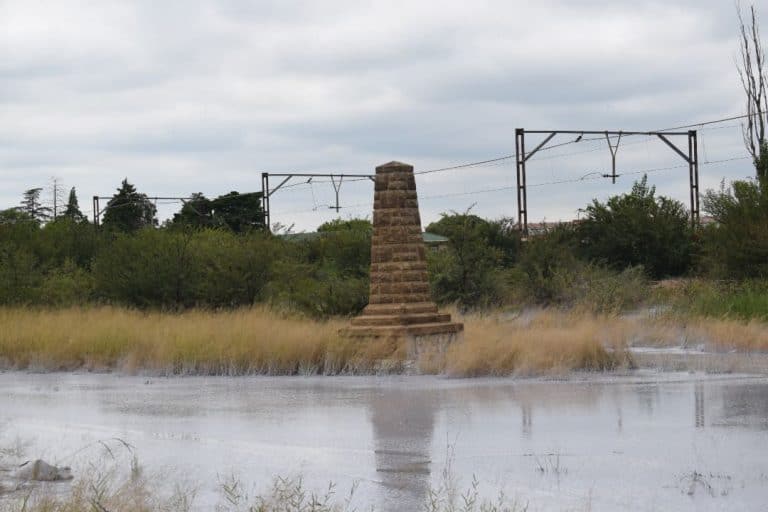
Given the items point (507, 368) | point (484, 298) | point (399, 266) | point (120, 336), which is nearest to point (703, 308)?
point (484, 298)

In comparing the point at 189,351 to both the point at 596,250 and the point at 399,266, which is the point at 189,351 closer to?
the point at 399,266

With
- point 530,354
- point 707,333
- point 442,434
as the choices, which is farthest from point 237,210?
point 442,434

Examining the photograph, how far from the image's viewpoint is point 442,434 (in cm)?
1189

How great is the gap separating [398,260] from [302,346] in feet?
10.1

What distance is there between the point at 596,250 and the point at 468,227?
425 inches

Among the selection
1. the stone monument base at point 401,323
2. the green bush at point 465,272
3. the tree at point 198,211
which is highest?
the tree at point 198,211

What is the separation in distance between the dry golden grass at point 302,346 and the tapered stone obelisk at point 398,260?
735mm

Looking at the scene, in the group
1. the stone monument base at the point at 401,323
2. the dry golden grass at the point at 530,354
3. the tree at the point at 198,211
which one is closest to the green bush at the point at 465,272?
the stone monument base at the point at 401,323

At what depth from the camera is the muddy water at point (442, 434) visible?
902 cm

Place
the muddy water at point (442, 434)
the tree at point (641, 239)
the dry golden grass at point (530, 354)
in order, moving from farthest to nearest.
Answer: the tree at point (641, 239) → the dry golden grass at point (530, 354) → the muddy water at point (442, 434)

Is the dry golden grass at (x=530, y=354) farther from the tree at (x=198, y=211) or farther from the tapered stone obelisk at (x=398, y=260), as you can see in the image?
the tree at (x=198, y=211)

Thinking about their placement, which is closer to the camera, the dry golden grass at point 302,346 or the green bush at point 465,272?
the dry golden grass at point 302,346

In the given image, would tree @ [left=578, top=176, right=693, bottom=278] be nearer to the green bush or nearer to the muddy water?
the green bush

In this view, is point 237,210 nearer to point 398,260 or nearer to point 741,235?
point 741,235
